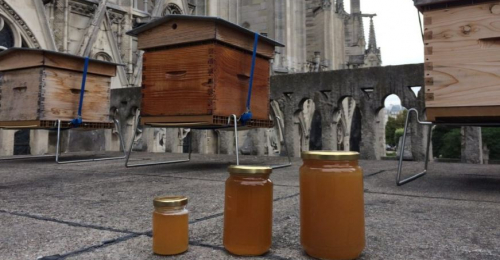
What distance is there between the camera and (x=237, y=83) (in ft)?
12.4

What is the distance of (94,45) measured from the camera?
12.7m

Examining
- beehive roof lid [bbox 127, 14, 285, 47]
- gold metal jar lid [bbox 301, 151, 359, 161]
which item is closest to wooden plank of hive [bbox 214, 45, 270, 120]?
beehive roof lid [bbox 127, 14, 285, 47]

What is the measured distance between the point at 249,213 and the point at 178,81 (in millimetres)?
2585

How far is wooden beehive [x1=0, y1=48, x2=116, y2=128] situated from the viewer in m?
4.73

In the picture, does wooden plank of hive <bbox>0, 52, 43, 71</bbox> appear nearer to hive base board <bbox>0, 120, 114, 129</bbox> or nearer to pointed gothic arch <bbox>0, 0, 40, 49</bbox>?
A: hive base board <bbox>0, 120, 114, 129</bbox>

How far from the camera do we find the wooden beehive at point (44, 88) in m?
4.73

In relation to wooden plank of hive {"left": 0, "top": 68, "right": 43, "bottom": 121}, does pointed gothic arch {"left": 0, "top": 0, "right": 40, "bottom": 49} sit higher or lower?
higher

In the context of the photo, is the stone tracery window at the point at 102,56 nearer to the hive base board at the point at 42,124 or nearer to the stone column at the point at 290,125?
the hive base board at the point at 42,124

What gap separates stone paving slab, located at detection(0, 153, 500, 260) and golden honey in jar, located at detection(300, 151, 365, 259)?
0.09 metres

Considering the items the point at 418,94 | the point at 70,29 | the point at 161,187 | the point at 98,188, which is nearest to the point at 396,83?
the point at 418,94

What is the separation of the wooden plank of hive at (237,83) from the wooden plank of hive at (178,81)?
102 mm

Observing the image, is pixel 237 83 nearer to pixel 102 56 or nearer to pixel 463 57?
pixel 463 57

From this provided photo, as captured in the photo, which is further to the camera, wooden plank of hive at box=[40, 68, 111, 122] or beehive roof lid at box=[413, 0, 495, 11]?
wooden plank of hive at box=[40, 68, 111, 122]

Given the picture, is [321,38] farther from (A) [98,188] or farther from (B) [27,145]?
(A) [98,188]
